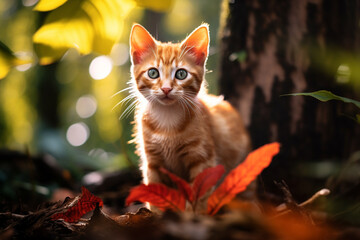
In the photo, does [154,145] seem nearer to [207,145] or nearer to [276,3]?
[207,145]

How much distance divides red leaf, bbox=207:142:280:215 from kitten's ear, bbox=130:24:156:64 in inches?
42.0

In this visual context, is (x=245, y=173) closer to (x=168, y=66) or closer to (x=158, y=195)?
(x=158, y=195)

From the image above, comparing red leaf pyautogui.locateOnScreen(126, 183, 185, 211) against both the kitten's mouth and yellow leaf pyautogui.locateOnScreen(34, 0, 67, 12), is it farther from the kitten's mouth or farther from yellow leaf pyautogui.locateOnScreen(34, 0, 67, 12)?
the kitten's mouth

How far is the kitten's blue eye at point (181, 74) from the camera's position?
1.67m

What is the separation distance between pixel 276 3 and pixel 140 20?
463cm

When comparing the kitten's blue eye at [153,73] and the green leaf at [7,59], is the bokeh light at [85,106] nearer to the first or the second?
the kitten's blue eye at [153,73]

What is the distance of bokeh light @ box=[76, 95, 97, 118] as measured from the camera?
6877 mm

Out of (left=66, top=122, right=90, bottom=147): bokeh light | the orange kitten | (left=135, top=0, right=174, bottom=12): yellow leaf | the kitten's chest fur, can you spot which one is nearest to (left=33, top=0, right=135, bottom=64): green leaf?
(left=135, top=0, right=174, bottom=12): yellow leaf

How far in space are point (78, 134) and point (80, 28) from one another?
201 inches

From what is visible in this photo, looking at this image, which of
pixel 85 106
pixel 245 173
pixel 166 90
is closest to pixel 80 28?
pixel 166 90

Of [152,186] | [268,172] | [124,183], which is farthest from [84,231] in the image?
[124,183]

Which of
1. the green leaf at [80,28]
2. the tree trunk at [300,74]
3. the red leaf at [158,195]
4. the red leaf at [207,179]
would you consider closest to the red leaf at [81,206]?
the red leaf at [158,195]

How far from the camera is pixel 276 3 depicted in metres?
1.95

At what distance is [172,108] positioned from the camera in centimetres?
172
